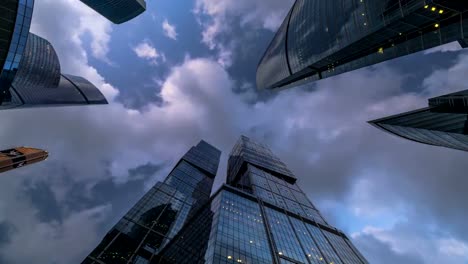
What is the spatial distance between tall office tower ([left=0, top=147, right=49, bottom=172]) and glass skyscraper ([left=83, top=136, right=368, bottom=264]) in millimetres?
52801

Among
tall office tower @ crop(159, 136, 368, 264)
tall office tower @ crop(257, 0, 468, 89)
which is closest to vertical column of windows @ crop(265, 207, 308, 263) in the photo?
tall office tower @ crop(159, 136, 368, 264)

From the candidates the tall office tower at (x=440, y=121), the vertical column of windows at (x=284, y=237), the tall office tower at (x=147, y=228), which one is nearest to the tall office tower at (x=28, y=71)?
the tall office tower at (x=440, y=121)

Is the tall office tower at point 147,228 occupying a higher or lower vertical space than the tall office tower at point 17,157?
higher

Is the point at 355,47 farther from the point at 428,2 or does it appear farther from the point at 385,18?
the point at 428,2

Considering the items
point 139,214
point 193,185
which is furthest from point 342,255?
point 193,185

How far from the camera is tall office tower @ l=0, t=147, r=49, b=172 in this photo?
66.6 m

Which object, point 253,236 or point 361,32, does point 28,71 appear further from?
point 361,32

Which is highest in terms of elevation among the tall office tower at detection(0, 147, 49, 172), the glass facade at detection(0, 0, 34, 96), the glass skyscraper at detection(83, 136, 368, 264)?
the glass skyscraper at detection(83, 136, 368, 264)

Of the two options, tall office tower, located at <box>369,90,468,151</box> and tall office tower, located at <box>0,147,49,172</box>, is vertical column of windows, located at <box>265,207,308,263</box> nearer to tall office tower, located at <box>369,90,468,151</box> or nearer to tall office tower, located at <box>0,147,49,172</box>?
tall office tower, located at <box>369,90,468,151</box>

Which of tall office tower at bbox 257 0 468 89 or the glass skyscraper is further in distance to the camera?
the glass skyscraper

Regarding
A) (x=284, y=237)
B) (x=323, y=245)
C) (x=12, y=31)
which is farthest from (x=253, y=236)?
(x=12, y=31)

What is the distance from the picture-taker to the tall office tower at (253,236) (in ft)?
226

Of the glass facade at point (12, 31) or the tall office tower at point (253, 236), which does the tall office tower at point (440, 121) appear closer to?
the tall office tower at point (253, 236)

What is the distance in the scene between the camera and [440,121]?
54.8 meters
